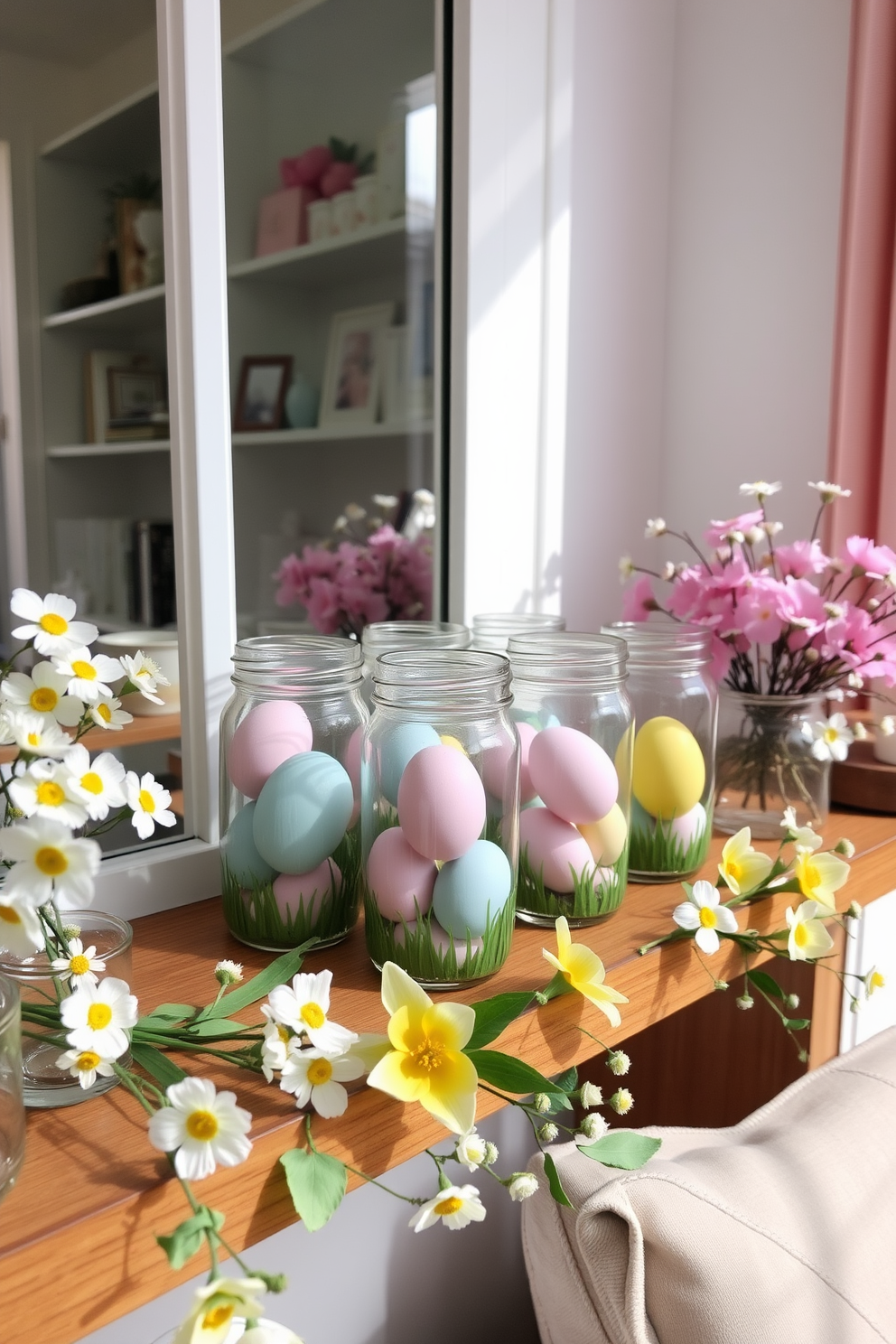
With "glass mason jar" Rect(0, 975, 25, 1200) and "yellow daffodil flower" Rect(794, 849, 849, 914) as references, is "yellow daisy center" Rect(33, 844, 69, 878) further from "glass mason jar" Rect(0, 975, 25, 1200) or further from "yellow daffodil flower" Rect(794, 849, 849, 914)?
"yellow daffodil flower" Rect(794, 849, 849, 914)

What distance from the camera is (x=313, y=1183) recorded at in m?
0.54

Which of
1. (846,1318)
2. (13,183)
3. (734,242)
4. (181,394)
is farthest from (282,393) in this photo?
(846,1318)

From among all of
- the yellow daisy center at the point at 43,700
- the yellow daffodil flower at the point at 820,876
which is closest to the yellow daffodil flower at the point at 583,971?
the yellow daffodil flower at the point at 820,876

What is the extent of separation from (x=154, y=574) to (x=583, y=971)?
0.48 meters

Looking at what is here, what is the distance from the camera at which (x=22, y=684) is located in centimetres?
56

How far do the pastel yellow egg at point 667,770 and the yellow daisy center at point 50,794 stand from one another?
1.77ft

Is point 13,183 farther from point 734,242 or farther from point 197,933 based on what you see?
point 734,242

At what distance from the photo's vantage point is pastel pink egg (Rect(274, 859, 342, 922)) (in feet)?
2.51

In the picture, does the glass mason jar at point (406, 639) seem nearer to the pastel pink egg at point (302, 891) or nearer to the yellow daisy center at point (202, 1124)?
the pastel pink egg at point (302, 891)

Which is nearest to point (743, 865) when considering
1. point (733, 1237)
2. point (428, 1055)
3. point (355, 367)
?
point (733, 1237)

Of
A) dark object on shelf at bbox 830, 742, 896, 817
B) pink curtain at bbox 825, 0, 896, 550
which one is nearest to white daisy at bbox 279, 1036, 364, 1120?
dark object on shelf at bbox 830, 742, 896, 817

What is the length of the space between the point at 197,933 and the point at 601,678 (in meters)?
0.38

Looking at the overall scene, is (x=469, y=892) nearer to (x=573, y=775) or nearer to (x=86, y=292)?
(x=573, y=775)

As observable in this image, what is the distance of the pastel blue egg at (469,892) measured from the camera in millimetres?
691
